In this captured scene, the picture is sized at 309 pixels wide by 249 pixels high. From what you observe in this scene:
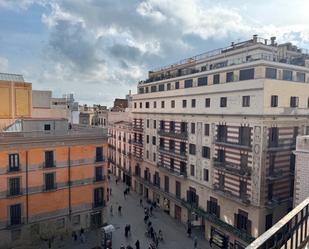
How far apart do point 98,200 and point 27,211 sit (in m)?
9.38

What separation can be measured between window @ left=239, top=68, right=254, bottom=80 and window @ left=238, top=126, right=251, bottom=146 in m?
5.73

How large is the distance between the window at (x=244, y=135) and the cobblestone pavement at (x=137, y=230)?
15.0m

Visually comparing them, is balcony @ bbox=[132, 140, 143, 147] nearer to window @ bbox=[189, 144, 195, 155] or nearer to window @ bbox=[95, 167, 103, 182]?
window @ bbox=[189, 144, 195, 155]

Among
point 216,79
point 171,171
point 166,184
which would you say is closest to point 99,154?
point 171,171

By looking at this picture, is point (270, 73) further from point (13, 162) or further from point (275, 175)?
point (13, 162)

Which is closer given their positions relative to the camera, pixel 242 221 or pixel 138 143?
pixel 242 221

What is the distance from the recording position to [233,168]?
31.8 meters

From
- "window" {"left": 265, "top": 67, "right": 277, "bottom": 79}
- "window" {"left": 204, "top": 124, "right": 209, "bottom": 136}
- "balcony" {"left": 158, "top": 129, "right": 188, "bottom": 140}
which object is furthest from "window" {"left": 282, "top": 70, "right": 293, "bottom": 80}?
"balcony" {"left": 158, "top": 129, "right": 188, "bottom": 140}

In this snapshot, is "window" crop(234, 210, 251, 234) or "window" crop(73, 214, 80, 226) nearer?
"window" crop(234, 210, 251, 234)

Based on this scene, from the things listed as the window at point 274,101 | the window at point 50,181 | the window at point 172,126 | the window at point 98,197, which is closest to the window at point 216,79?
the window at point 274,101

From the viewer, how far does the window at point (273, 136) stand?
29.1m

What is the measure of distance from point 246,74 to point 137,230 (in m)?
26.6

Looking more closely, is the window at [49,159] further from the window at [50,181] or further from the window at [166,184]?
the window at [166,184]

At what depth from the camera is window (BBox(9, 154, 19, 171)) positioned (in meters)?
31.2
